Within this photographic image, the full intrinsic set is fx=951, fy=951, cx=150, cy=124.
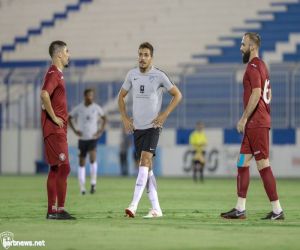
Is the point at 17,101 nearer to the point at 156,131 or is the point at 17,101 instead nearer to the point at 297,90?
the point at 297,90

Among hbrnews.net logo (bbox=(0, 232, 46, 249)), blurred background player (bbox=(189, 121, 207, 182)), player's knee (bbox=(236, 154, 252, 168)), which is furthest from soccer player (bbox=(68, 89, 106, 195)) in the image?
hbrnews.net logo (bbox=(0, 232, 46, 249))

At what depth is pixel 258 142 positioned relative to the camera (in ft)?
40.3

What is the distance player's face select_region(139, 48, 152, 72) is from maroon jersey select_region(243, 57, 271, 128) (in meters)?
1.30

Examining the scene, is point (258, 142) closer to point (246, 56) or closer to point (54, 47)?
point (246, 56)

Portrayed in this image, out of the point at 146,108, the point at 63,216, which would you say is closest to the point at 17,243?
the point at 63,216

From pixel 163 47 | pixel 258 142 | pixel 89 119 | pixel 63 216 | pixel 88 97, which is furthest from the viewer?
pixel 163 47

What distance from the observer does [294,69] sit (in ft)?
101

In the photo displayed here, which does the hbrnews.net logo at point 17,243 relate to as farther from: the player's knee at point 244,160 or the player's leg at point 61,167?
the player's knee at point 244,160

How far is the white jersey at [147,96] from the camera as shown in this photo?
1266 cm

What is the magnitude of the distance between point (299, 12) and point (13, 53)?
12286mm

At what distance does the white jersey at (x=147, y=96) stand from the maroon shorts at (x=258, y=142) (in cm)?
128

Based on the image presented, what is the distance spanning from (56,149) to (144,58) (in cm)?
168

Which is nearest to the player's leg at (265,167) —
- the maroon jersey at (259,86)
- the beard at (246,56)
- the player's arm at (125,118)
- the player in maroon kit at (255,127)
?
the player in maroon kit at (255,127)

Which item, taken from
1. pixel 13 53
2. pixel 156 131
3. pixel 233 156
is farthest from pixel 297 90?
pixel 156 131
